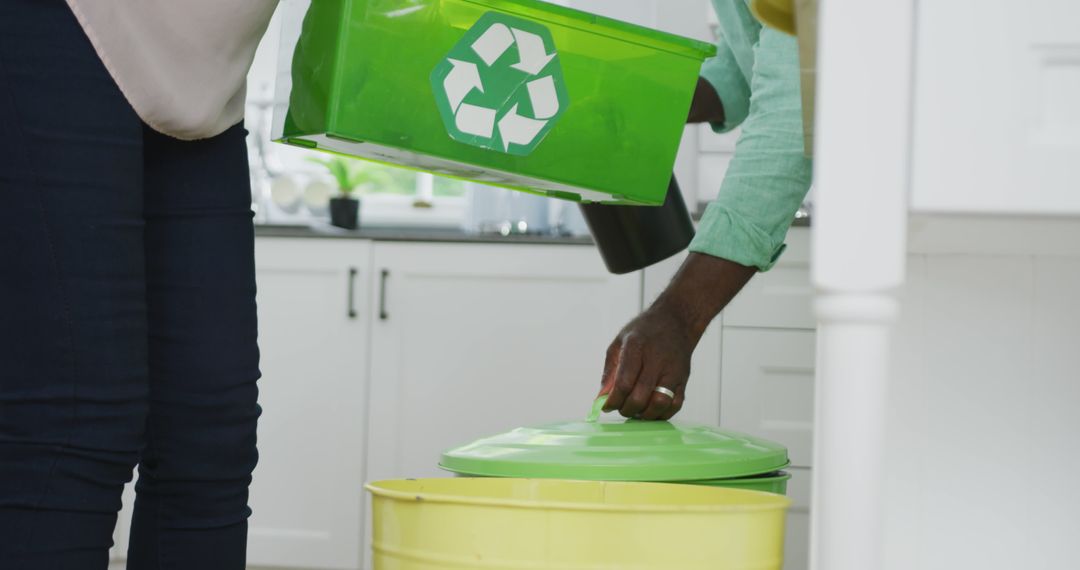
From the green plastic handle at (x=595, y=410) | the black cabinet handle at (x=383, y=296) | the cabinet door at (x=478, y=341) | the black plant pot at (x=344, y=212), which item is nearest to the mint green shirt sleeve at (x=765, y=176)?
the green plastic handle at (x=595, y=410)

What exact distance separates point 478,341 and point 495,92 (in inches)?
60.9

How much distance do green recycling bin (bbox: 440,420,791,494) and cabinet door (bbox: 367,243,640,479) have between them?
1431 millimetres

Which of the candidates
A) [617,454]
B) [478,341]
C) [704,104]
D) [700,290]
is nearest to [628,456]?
[617,454]

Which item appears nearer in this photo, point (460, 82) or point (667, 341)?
point (460, 82)

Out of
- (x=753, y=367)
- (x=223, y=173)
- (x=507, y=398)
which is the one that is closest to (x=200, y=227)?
(x=223, y=173)

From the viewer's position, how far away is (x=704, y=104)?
4.91 ft

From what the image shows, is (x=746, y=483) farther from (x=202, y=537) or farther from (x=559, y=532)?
(x=202, y=537)

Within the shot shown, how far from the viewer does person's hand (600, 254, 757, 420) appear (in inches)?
40.6

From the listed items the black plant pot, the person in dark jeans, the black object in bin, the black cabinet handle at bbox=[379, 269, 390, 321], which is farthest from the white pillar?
the black plant pot

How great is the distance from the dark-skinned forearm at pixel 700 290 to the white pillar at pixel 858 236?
22.0 inches

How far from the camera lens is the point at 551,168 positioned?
3.26 feet

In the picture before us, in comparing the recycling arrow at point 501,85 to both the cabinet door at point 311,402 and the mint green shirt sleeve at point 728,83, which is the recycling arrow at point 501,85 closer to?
the mint green shirt sleeve at point 728,83

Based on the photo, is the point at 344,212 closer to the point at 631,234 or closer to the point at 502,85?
the point at 631,234

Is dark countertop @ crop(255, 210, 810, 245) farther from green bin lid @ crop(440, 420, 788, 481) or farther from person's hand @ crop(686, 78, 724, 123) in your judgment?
green bin lid @ crop(440, 420, 788, 481)
